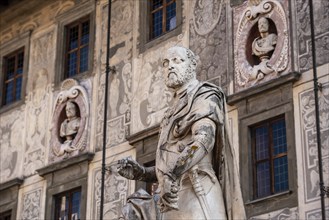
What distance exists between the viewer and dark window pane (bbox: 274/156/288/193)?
1706 centimetres

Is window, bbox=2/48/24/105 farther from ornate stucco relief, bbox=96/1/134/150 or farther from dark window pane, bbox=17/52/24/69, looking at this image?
ornate stucco relief, bbox=96/1/134/150

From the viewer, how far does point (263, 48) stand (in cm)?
1806

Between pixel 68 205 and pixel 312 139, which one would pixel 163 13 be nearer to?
pixel 68 205

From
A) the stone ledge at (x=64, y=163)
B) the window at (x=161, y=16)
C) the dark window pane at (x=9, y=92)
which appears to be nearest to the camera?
the window at (x=161, y=16)

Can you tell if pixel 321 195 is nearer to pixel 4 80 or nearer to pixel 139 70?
pixel 139 70

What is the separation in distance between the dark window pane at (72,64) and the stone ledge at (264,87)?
537 centimetres

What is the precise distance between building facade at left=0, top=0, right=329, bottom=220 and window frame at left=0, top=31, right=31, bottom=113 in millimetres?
31

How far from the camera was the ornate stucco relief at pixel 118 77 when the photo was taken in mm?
20562

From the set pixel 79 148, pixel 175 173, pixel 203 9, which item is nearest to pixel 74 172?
pixel 79 148

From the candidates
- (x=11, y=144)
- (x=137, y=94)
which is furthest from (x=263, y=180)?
(x=11, y=144)

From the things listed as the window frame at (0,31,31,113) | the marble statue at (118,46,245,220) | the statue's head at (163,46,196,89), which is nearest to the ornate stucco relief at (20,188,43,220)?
the window frame at (0,31,31,113)

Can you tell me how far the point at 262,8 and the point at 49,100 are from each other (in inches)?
243

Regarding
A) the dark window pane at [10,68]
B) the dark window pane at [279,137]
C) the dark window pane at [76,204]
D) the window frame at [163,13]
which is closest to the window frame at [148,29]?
the window frame at [163,13]

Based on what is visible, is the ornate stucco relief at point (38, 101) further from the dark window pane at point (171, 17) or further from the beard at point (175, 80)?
the beard at point (175, 80)
